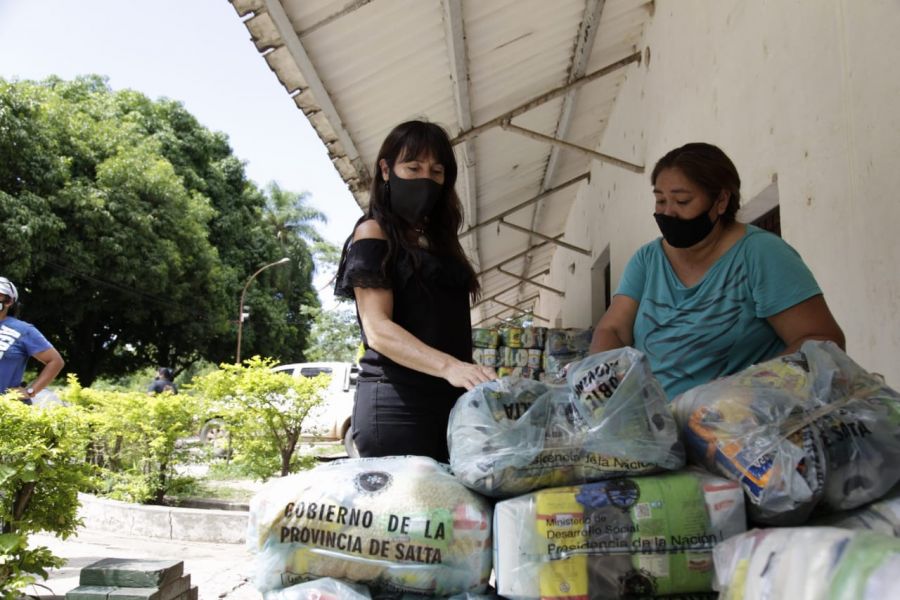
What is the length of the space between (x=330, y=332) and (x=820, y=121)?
3411 cm

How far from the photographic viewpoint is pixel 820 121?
3322 mm

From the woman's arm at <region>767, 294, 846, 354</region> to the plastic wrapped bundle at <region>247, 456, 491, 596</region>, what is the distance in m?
A: 0.96

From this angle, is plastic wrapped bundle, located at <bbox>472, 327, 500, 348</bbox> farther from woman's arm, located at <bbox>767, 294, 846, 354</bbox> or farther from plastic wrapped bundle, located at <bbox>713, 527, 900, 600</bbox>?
plastic wrapped bundle, located at <bbox>713, 527, 900, 600</bbox>

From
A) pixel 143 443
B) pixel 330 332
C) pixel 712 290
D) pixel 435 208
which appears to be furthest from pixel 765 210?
pixel 330 332

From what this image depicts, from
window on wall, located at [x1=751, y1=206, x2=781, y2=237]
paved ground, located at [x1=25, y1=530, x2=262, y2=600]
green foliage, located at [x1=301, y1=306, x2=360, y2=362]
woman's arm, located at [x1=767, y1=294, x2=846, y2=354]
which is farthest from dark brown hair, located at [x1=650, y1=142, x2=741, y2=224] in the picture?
green foliage, located at [x1=301, y1=306, x2=360, y2=362]

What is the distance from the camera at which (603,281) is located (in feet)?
35.1

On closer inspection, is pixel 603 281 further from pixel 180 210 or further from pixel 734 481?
pixel 180 210

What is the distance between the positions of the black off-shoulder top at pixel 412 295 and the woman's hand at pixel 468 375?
0.77ft

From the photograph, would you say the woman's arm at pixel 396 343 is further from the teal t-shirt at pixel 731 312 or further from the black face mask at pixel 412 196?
the teal t-shirt at pixel 731 312

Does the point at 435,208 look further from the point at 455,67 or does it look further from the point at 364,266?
the point at 455,67

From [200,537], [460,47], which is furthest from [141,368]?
[460,47]

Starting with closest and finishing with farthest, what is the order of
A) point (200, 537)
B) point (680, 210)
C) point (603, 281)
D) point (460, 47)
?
1. point (680, 210)
2. point (460, 47)
3. point (200, 537)
4. point (603, 281)

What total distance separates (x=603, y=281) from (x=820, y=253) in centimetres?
736

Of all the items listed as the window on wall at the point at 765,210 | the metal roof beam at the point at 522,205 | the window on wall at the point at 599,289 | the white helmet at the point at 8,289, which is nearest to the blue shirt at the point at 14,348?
the white helmet at the point at 8,289
